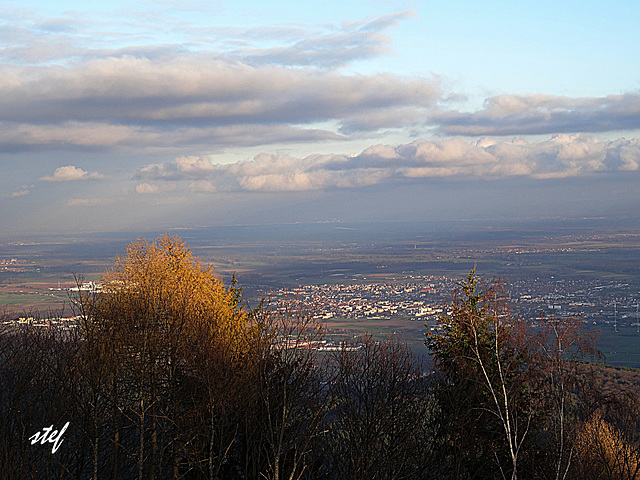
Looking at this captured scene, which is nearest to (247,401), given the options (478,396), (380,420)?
(380,420)

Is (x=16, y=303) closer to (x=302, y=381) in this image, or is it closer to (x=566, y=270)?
(x=302, y=381)

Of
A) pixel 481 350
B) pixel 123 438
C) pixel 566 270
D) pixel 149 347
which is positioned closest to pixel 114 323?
pixel 149 347

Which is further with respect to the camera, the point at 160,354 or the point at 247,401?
the point at 160,354

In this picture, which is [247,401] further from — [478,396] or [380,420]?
[478,396]

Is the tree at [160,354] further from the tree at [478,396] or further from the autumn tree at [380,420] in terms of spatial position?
the tree at [478,396]
